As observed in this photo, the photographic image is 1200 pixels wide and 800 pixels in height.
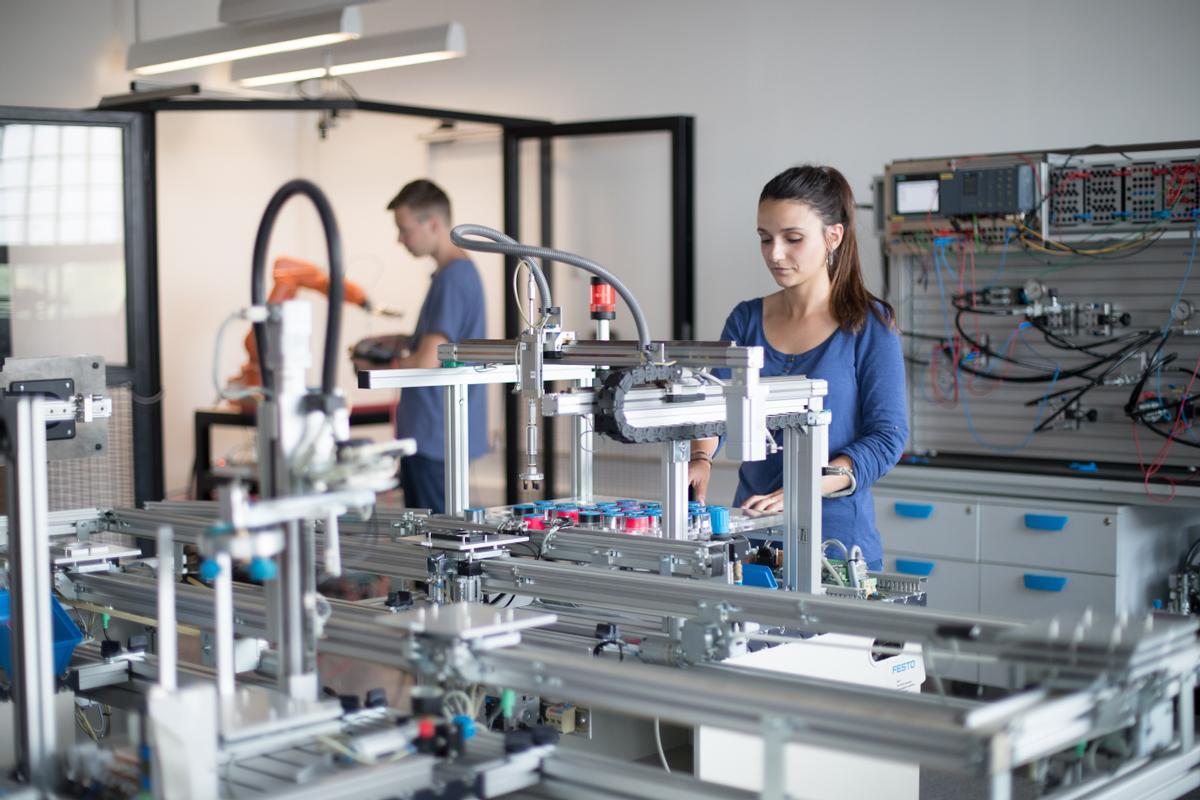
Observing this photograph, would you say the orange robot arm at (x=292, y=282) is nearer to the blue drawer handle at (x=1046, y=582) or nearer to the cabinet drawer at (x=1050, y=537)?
the cabinet drawer at (x=1050, y=537)

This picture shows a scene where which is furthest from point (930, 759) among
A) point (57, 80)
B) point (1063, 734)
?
point (57, 80)

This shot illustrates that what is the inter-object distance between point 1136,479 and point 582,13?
322 centimetres

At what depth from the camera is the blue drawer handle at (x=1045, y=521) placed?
394 centimetres

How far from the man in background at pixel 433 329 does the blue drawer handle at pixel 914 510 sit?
4.27 ft

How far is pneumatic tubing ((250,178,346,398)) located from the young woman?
1190mm

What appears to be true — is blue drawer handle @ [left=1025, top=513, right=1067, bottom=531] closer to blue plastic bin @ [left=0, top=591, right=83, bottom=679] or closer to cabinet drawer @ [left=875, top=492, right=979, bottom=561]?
cabinet drawer @ [left=875, top=492, right=979, bottom=561]

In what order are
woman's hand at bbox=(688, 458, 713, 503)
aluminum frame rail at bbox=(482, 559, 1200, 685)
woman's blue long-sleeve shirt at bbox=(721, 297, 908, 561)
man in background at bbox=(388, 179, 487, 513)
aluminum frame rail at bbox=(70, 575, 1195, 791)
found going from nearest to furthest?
1. aluminum frame rail at bbox=(70, 575, 1195, 791)
2. aluminum frame rail at bbox=(482, 559, 1200, 685)
3. woman's blue long-sleeve shirt at bbox=(721, 297, 908, 561)
4. woman's hand at bbox=(688, 458, 713, 503)
5. man in background at bbox=(388, 179, 487, 513)

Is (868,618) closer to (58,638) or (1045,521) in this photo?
(58,638)

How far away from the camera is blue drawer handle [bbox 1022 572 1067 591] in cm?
395

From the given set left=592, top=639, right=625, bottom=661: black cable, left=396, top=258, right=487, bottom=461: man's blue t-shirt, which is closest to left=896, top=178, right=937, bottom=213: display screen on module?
left=396, top=258, right=487, bottom=461: man's blue t-shirt

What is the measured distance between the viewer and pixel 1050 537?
3979 mm

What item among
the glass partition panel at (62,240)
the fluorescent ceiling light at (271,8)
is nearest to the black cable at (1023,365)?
the fluorescent ceiling light at (271,8)

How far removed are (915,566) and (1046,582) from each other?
0.41 meters

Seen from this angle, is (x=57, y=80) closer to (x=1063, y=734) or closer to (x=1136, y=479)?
(x=1136, y=479)
